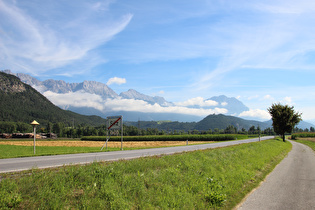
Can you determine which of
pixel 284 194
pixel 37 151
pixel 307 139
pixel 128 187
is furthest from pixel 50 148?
pixel 307 139

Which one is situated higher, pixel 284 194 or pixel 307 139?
pixel 284 194

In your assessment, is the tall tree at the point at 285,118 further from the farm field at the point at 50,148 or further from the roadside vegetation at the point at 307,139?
the farm field at the point at 50,148

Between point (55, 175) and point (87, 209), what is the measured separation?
187cm

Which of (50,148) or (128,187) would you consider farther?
(50,148)

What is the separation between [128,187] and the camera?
7.43m

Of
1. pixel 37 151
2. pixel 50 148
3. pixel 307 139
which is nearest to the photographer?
pixel 37 151

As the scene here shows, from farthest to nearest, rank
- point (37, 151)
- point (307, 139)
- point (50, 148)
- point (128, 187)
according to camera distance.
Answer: point (307, 139) → point (50, 148) → point (37, 151) → point (128, 187)

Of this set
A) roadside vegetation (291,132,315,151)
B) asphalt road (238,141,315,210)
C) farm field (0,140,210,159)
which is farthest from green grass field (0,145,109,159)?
roadside vegetation (291,132,315,151)

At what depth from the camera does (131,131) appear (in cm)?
17162

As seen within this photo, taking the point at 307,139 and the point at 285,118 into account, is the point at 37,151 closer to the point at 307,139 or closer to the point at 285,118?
the point at 285,118

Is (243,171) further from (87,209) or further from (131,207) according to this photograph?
(87,209)

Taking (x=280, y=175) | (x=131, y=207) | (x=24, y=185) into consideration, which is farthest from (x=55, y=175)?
(x=280, y=175)

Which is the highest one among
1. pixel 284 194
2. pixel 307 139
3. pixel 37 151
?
pixel 284 194

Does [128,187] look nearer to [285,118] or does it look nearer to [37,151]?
[37,151]
